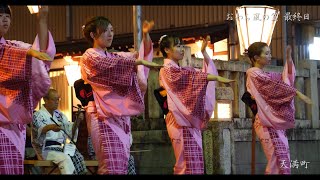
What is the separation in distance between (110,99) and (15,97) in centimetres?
99

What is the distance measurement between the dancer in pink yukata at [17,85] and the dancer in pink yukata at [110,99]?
0.64 metres

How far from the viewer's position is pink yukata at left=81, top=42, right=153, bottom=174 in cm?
600

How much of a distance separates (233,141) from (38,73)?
4.57 meters

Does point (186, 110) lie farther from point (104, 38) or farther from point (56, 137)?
point (56, 137)

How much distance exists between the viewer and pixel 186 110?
269 inches

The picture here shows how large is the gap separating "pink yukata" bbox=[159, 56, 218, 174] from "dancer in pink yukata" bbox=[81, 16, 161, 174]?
716 millimetres

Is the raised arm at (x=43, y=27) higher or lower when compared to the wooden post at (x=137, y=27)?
lower

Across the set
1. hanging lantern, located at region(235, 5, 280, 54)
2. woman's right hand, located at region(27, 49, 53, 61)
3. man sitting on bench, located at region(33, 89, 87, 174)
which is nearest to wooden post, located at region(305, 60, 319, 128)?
hanging lantern, located at region(235, 5, 280, 54)

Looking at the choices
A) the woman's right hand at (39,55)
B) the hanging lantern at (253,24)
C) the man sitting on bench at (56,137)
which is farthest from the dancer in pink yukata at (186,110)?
the hanging lantern at (253,24)

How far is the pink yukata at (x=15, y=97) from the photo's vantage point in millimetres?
5340

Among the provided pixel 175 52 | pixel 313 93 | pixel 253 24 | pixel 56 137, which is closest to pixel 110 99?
pixel 175 52

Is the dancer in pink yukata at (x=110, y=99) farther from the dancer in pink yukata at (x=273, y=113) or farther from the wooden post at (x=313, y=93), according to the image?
the wooden post at (x=313, y=93)

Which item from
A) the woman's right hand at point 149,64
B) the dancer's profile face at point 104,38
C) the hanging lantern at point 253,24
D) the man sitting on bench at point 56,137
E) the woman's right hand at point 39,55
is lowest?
the man sitting on bench at point 56,137

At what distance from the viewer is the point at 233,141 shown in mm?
9469
